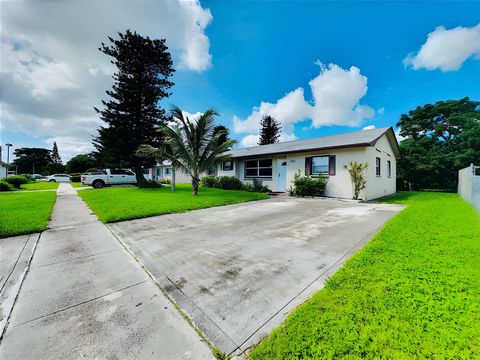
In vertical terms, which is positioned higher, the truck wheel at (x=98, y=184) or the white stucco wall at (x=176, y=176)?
the white stucco wall at (x=176, y=176)

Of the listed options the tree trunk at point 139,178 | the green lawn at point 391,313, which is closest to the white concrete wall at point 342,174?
the green lawn at point 391,313

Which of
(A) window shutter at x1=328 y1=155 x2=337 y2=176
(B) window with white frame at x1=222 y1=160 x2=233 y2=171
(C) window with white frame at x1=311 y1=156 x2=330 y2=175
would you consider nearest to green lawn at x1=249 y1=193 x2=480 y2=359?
(A) window shutter at x1=328 y1=155 x2=337 y2=176

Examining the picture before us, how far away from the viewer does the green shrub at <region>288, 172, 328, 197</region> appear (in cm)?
1177

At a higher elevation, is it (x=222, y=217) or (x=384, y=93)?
(x=384, y=93)

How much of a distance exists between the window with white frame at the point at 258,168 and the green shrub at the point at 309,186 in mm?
3494

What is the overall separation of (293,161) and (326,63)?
6865 millimetres

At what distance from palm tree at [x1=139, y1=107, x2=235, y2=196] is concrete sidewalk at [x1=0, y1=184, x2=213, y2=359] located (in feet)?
29.7

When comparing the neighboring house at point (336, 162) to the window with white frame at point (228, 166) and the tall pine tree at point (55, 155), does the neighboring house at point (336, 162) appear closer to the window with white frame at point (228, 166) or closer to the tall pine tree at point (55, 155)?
the window with white frame at point (228, 166)

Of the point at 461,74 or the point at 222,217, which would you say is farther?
the point at 461,74

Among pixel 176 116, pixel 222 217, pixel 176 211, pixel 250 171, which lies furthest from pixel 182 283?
pixel 250 171

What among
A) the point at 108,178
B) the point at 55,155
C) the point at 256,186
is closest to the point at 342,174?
the point at 256,186

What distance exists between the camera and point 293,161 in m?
13.6

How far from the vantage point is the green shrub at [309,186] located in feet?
38.6

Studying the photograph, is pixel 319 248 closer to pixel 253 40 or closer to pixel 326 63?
pixel 253 40
